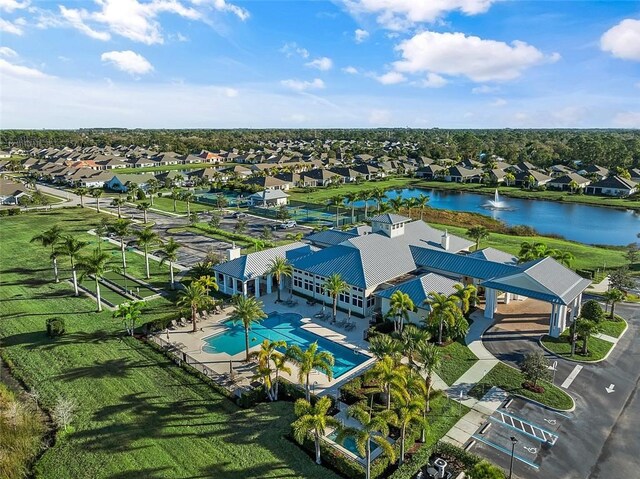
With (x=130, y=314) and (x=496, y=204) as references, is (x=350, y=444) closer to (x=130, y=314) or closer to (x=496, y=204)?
(x=130, y=314)

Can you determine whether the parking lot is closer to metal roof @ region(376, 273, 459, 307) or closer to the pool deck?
the pool deck

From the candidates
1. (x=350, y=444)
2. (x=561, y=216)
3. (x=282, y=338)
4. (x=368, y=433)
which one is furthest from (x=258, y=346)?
(x=561, y=216)

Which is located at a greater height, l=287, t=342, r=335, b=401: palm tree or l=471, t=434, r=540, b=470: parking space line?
l=287, t=342, r=335, b=401: palm tree

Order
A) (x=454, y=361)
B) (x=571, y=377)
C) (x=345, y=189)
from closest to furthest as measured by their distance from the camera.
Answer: (x=571, y=377) < (x=454, y=361) < (x=345, y=189)

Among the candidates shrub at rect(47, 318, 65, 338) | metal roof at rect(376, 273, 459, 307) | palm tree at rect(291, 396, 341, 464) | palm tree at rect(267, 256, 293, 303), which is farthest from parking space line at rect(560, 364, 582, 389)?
shrub at rect(47, 318, 65, 338)

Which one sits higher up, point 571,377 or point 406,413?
point 406,413

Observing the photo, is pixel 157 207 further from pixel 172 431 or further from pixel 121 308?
pixel 172 431
